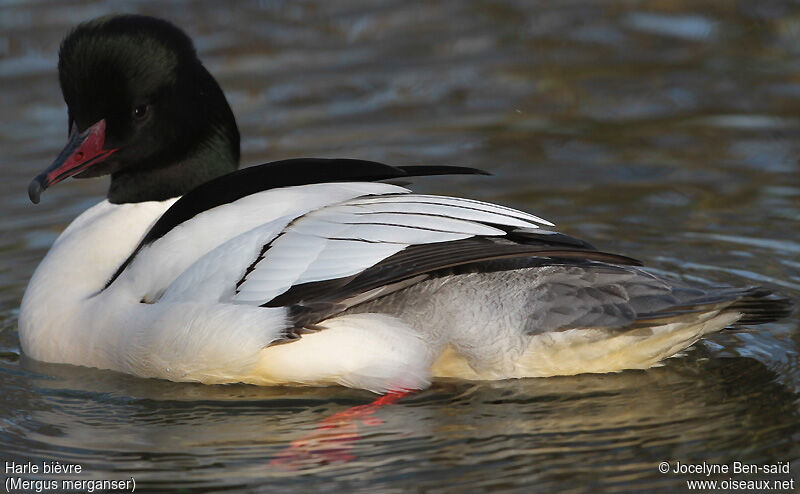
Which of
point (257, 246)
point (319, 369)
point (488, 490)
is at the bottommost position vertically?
point (488, 490)

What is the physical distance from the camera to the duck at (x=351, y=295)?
4.75 meters

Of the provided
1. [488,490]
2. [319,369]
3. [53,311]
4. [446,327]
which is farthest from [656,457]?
[53,311]

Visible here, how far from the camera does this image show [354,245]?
4.78 m

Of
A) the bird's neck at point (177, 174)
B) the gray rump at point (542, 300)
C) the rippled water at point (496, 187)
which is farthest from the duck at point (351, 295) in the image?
the bird's neck at point (177, 174)

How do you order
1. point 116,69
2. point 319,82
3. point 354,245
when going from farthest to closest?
point 319,82 < point 116,69 < point 354,245

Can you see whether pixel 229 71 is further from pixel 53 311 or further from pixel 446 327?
pixel 446 327

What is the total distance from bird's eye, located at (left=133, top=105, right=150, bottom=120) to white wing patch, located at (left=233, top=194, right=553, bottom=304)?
37.2 inches

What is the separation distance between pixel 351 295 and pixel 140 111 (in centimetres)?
138

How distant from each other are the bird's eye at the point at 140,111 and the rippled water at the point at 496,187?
42.0 inches

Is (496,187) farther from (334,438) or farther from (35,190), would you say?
(334,438)

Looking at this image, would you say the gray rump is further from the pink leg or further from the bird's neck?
the bird's neck

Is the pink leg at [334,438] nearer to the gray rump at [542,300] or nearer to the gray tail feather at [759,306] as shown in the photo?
the gray rump at [542,300]

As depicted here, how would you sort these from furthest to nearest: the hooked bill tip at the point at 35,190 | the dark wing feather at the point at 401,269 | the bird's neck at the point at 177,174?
the bird's neck at the point at 177,174
the hooked bill tip at the point at 35,190
the dark wing feather at the point at 401,269

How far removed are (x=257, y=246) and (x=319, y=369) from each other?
20.0 inches
